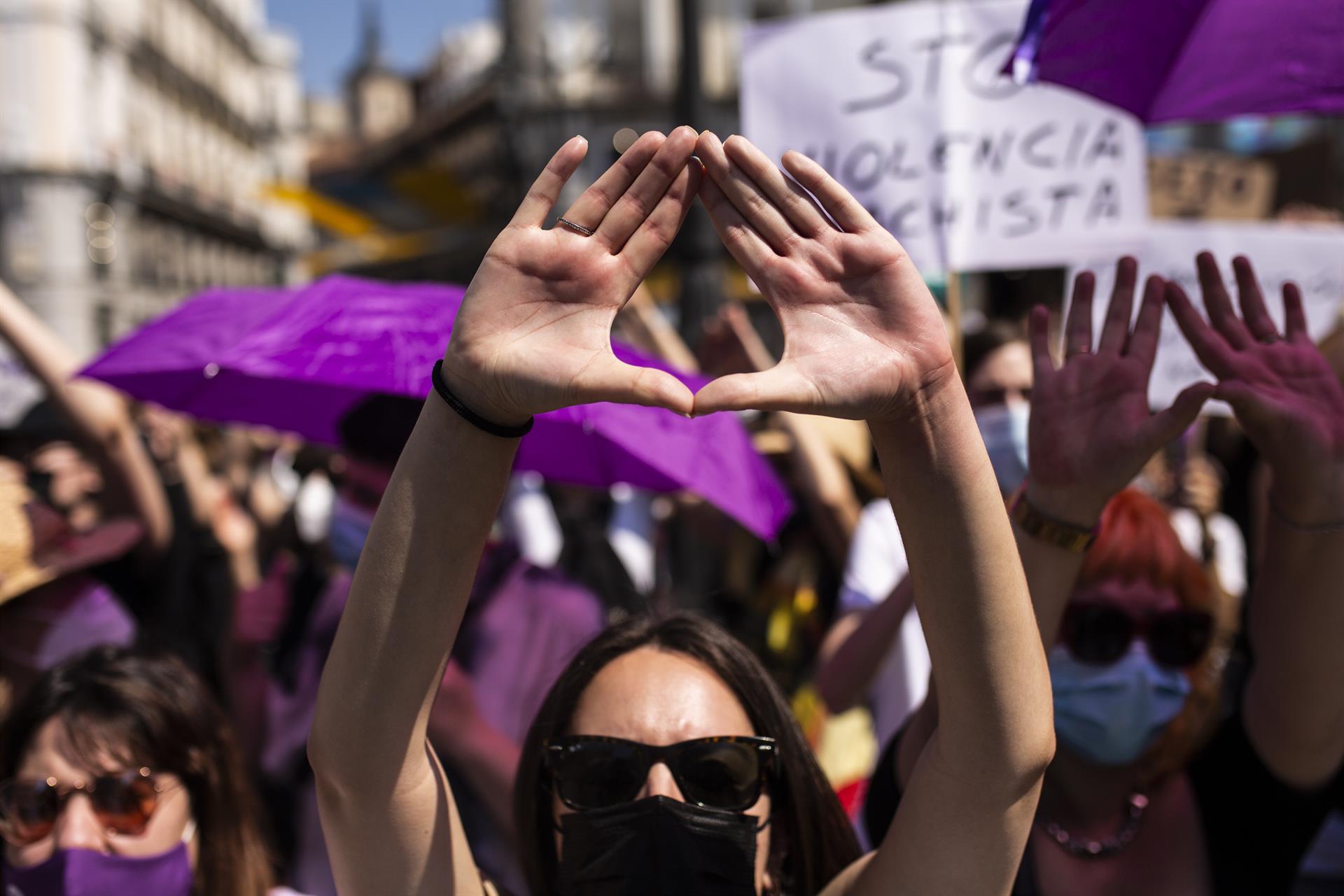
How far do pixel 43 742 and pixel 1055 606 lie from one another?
1.54m

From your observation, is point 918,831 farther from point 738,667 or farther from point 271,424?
point 271,424

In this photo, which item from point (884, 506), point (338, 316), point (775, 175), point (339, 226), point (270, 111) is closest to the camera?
point (775, 175)

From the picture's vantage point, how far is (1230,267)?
3.19 m

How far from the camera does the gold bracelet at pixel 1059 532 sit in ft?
5.32

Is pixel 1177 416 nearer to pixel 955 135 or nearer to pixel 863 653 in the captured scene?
pixel 863 653

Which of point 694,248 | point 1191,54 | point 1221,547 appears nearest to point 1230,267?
point 1221,547

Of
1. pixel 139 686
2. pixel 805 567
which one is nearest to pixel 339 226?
pixel 805 567

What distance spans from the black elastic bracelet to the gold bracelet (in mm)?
764

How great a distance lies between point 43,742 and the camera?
1894mm

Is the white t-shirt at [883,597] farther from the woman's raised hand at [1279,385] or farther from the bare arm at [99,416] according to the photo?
the bare arm at [99,416]

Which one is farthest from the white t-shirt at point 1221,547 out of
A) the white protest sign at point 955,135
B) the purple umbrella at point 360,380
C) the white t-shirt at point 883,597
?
the purple umbrella at point 360,380

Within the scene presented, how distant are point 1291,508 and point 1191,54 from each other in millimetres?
818

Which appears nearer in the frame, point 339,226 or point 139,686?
point 139,686

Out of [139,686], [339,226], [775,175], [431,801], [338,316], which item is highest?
[775,175]
